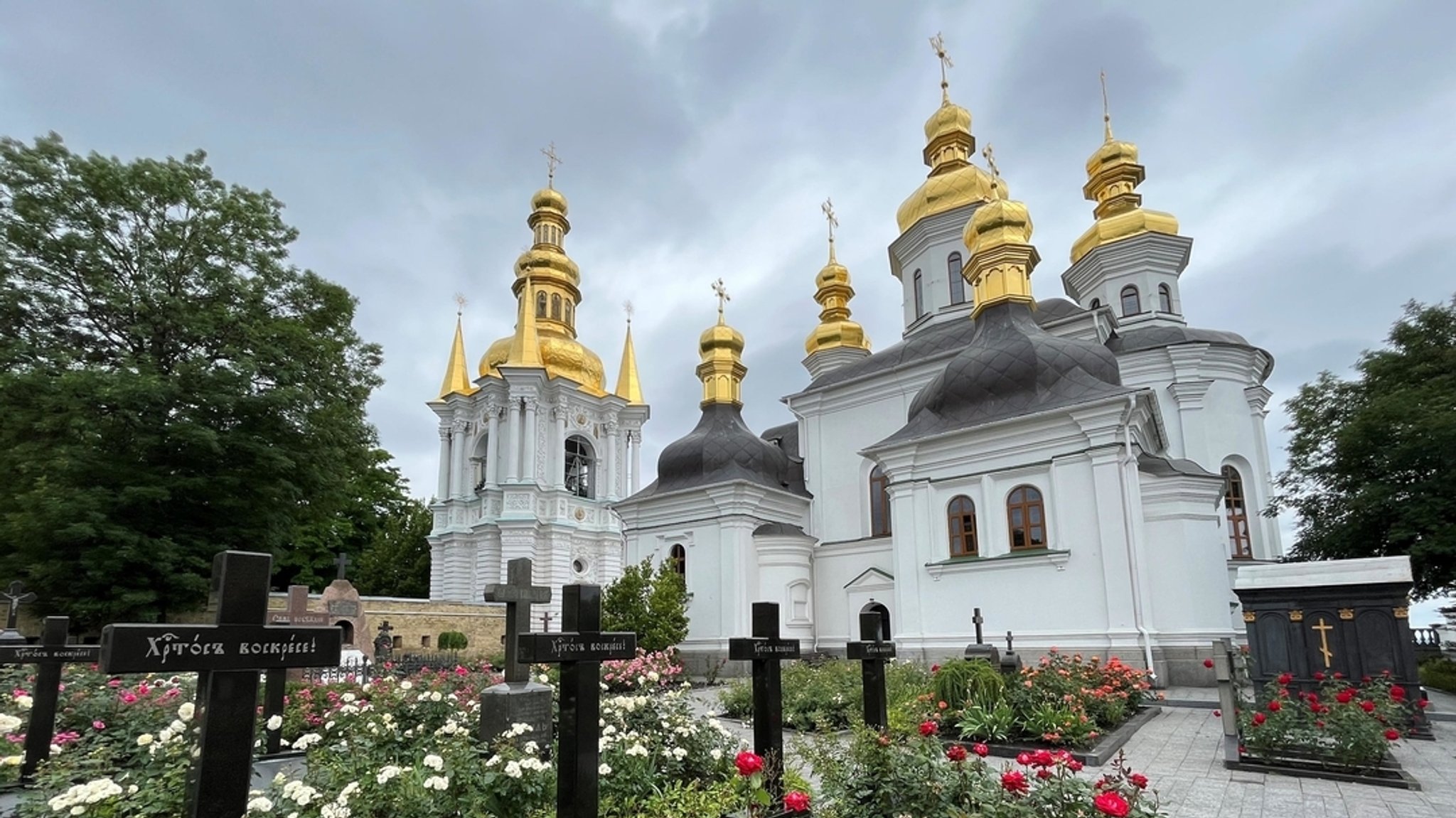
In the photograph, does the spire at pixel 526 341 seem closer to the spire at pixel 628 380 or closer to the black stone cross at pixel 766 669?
the spire at pixel 628 380

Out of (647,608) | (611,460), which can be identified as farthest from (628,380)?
(647,608)

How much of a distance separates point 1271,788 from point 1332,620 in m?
3.77

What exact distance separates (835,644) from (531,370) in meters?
20.8

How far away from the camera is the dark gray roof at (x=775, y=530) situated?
21109 millimetres

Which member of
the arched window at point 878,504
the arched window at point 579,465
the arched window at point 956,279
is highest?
the arched window at point 956,279

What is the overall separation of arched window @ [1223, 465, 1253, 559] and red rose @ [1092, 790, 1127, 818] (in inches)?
806

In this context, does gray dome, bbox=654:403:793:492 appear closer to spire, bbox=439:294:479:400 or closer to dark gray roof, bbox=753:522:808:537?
dark gray roof, bbox=753:522:808:537

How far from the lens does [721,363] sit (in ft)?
81.8

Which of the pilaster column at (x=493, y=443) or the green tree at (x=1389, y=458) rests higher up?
the pilaster column at (x=493, y=443)

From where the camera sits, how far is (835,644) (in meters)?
20.3

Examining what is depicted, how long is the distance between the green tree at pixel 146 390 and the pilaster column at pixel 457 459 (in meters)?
18.4

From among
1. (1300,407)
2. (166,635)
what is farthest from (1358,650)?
(1300,407)

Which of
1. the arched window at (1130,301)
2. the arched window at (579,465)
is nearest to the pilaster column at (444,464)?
the arched window at (579,465)

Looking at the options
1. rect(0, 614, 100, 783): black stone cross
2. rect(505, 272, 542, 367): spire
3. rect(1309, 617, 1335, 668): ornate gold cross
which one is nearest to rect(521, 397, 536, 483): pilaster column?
rect(505, 272, 542, 367): spire
